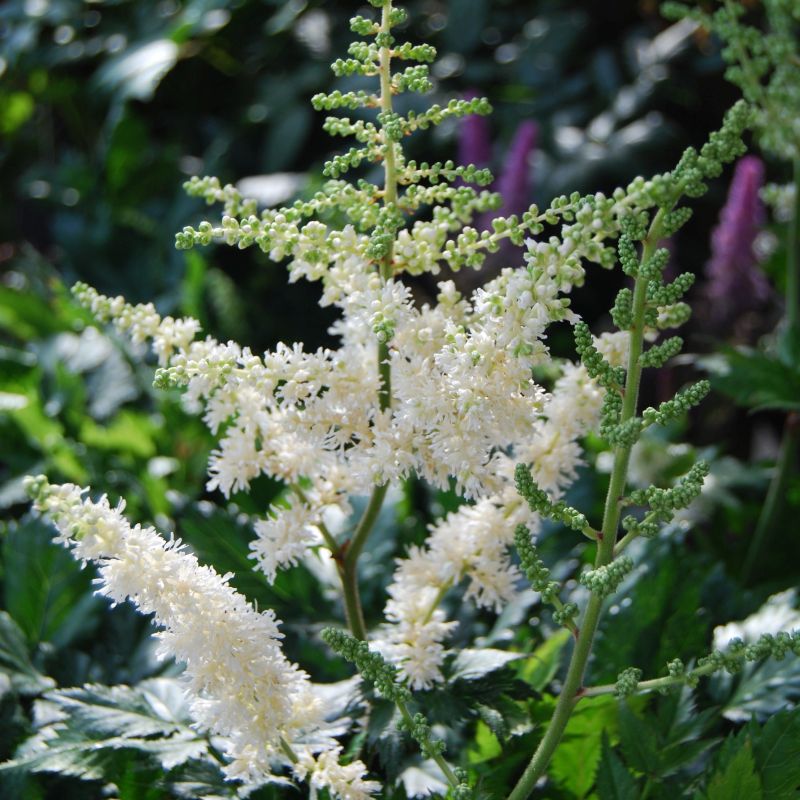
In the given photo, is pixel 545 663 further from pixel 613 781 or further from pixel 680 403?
pixel 680 403

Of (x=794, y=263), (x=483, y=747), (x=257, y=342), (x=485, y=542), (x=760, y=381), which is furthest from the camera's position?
(x=257, y=342)

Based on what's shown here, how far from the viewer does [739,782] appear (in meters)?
0.89

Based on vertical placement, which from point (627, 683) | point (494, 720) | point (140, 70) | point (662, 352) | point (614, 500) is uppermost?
point (140, 70)

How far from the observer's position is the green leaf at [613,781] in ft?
3.09

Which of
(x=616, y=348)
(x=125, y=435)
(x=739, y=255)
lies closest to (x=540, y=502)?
(x=616, y=348)

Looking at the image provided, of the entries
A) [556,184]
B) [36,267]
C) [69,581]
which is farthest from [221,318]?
[69,581]

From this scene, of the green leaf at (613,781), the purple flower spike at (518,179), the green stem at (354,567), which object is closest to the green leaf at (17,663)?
the green stem at (354,567)

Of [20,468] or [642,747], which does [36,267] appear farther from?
[642,747]

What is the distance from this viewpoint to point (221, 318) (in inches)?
105

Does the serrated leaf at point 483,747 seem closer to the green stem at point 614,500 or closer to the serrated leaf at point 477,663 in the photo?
the serrated leaf at point 477,663

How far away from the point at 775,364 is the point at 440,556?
0.68m

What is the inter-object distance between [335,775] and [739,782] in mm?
332

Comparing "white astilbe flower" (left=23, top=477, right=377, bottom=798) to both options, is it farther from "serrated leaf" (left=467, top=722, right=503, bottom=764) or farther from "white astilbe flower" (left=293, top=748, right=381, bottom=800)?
"serrated leaf" (left=467, top=722, right=503, bottom=764)

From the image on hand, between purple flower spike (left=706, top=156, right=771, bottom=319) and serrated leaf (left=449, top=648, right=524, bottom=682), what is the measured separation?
52.2 inches
